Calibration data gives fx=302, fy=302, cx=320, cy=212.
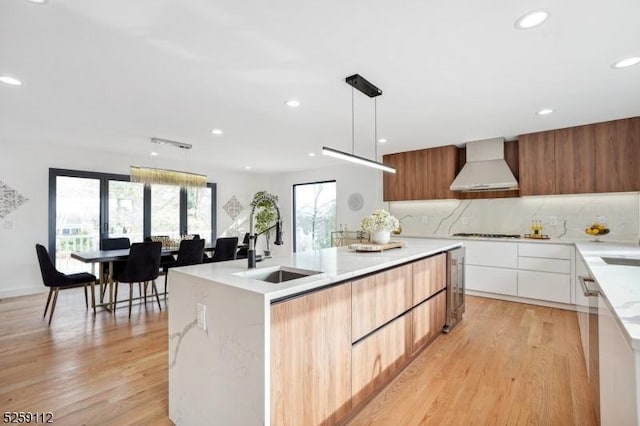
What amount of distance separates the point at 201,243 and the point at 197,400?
2954 mm

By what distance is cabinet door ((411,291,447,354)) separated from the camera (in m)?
2.60

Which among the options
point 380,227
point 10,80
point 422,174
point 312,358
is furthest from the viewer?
point 422,174

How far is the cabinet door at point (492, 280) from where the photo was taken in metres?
4.20

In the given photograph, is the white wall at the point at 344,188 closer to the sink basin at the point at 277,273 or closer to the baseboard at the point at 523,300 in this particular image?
the baseboard at the point at 523,300

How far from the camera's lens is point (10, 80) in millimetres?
2471

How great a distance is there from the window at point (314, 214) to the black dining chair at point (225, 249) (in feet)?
9.89

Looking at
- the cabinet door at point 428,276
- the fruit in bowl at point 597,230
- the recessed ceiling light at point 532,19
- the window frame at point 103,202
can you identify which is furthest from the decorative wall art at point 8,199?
the fruit in bowl at point 597,230

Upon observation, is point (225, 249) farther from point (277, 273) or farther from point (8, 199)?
point (8, 199)

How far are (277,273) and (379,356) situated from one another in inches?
35.7

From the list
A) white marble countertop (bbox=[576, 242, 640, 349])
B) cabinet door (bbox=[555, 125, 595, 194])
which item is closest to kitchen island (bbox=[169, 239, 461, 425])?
white marble countertop (bbox=[576, 242, 640, 349])

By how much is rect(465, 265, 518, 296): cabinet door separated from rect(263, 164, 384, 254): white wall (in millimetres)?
2179

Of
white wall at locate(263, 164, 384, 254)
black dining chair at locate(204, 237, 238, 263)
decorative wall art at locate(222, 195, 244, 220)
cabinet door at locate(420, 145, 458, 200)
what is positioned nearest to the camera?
black dining chair at locate(204, 237, 238, 263)

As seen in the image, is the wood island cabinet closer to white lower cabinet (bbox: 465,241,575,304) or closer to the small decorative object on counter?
white lower cabinet (bbox: 465,241,575,304)

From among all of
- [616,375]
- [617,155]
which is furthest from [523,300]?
[616,375]
